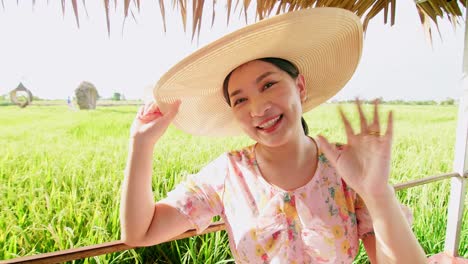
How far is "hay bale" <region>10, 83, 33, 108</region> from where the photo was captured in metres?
1.68

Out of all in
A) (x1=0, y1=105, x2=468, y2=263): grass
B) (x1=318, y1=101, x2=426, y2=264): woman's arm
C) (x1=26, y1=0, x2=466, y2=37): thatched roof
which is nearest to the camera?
(x1=318, y1=101, x2=426, y2=264): woman's arm

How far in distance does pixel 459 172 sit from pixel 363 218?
1.63 meters

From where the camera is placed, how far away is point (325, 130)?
8.69 feet

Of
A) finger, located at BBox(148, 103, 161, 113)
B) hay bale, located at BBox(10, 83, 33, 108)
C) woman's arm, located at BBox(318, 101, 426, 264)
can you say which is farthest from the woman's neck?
hay bale, located at BBox(10, 83, 33, 108)

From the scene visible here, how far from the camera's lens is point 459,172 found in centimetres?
211

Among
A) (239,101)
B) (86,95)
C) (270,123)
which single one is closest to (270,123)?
(270,123)

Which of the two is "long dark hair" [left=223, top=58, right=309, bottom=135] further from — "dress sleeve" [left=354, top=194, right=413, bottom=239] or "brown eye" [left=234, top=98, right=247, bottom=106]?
"dress sleeve" [left=354, top=194, right=413, bottom=239]

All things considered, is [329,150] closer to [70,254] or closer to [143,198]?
[143,198]

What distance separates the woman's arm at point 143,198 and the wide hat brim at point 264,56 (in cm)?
9

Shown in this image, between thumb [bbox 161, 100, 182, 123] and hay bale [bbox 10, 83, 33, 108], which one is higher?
hay bale [bbox 10, 83, 33, 108]

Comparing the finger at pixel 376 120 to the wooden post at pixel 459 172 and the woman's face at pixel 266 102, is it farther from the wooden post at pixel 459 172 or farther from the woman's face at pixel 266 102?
the wooden post at pixel 459 172

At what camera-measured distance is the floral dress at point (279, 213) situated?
32.8 inches

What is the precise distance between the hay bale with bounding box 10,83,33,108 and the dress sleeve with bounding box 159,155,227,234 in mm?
1190

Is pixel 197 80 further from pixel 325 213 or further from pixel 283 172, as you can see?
pixel 325 213
